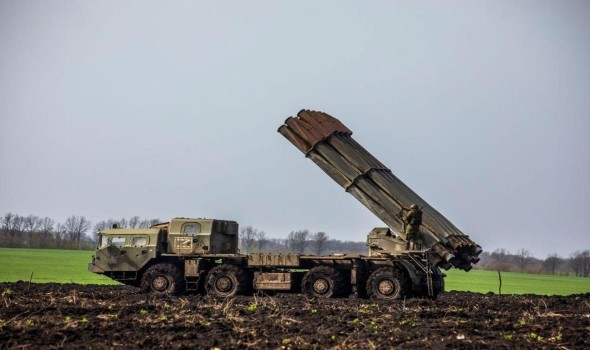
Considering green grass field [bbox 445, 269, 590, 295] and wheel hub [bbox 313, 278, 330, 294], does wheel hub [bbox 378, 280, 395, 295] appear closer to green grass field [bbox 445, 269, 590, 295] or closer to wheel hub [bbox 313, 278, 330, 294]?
wheel hub [bbox 313, 278, 330, 294]

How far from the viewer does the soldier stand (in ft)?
78.5

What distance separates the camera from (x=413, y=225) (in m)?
24.1

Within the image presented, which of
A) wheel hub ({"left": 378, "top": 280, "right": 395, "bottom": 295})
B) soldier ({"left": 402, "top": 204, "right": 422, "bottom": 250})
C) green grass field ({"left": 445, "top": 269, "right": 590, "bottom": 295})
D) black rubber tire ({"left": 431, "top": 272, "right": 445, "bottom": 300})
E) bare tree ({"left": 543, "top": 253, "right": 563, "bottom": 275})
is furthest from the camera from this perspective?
bare tree ({"left": 543, "top": 253, "right": 563, "bottom": 275})

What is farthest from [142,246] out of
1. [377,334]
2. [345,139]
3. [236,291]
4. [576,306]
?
[576,306]

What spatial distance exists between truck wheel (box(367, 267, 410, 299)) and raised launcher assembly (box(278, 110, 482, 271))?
3.98 ft

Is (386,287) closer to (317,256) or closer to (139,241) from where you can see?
(317,256)

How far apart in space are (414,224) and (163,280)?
30.7ft

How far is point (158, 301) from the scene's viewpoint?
23641mm

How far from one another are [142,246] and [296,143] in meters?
6.91

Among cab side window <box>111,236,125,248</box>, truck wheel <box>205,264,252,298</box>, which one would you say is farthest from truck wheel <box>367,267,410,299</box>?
cab side window <box>111,236,125,248</box>

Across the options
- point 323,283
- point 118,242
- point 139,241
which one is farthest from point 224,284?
point 118,242

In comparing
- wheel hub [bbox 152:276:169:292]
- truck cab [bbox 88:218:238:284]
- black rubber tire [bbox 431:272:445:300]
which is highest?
truck cab [bbox 88:218:238:284]

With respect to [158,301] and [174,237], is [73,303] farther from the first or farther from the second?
[174,237]

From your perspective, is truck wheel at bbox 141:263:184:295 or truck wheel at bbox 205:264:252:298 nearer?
truck wheel at bbox 205:264:252:298
